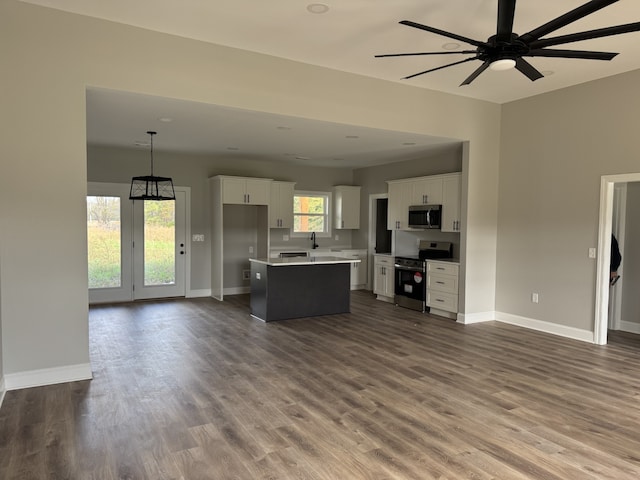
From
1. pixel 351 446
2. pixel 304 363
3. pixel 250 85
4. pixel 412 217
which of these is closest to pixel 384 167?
pixel 412 217

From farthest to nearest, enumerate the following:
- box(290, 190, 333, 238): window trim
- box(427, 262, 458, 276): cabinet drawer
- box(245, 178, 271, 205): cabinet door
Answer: box(290, 190, 333, 238): window trim
box(245, 178, 271, 205): cabinet door
box(427, 262, 458, 276): cabinet drawer

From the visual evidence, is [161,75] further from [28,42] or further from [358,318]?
[358,318]

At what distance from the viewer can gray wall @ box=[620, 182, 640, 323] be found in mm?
5762

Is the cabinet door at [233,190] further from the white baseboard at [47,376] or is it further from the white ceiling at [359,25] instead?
the white baseboard at [47,376]

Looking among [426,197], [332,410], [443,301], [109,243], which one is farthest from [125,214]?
[332,410]

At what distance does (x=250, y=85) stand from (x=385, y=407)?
131 inches

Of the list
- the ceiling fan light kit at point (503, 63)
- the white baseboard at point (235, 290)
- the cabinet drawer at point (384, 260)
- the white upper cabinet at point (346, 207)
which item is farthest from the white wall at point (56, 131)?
the white upper cabinet at point (346, 207)

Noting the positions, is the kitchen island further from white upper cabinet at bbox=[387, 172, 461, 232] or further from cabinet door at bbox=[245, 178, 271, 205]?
cabinet door at bbox=[245, 178, 271, 205]

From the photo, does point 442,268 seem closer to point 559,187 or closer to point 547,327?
point 547,327

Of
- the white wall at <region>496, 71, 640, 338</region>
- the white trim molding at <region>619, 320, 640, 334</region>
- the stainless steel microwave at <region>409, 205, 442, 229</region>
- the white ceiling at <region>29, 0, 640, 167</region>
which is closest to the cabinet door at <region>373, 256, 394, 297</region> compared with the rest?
the stainless steel microwave at <region>409, 205, 442, 229</region>

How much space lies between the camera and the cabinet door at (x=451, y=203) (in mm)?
6691

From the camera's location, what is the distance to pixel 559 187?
5641 millimetres

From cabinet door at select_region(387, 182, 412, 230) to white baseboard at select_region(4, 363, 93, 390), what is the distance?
555cm

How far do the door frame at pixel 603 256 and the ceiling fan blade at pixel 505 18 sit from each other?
10.6 ft
